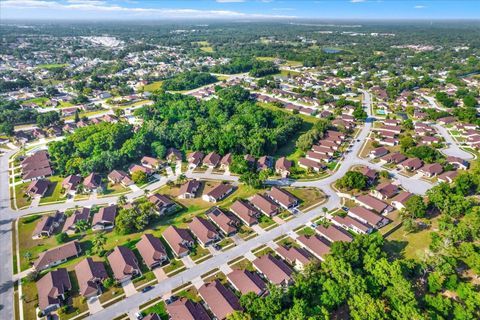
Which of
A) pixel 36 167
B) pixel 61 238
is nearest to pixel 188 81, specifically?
pixel 36 167

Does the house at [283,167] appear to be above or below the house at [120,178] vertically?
above

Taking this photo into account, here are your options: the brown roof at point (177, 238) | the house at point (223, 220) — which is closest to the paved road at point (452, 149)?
the house at point (223, 220)

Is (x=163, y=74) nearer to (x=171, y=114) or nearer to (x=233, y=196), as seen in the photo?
(x=171, y=114)

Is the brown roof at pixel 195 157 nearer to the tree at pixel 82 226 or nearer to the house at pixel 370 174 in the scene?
the tree at pixel 82 226

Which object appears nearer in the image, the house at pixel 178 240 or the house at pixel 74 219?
the house at pixel 178 240

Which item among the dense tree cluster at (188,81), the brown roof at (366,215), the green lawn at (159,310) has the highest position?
the dense tree cluster at (188,81)

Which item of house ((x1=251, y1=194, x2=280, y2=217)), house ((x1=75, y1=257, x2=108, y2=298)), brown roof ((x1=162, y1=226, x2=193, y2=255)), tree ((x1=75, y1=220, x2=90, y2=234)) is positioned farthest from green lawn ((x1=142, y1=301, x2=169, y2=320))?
house ((x1=251, y1=194, x2=280, y2=217))
